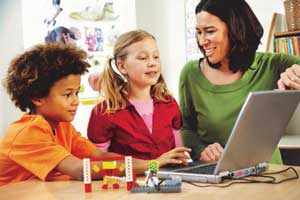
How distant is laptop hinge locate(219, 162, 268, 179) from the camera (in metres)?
1.18

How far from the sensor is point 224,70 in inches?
69.8

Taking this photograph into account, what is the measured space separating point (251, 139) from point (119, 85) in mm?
693

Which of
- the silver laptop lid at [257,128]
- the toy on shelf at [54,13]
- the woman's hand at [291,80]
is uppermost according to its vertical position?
the toy on shelf at [54,13]

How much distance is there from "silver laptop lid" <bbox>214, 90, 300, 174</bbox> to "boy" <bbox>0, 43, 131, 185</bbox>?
0.95 ft

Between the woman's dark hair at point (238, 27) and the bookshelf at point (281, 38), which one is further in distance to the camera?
the bookshelf at point (281, 38)

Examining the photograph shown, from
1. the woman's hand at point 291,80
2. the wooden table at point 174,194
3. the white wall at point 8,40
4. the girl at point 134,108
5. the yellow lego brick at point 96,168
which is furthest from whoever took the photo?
the white wall at point 8,40

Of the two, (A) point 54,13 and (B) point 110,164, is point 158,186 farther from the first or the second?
(A) point 54,13

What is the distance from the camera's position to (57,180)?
1.33 m

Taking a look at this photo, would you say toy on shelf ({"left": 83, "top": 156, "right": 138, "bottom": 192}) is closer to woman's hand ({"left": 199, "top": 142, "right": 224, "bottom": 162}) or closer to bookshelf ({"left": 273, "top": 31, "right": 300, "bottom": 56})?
woman's hand ({"left": 199, "top": 142, "right": 224, "bottom": 162})

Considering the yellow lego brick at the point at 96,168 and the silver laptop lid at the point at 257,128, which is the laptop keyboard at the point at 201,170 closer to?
the silver laptop lid at the point at 257,128

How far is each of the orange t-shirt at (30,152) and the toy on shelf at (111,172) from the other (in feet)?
0.44

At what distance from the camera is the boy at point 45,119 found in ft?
4.34

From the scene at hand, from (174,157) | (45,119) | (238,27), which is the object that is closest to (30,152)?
(45,119)

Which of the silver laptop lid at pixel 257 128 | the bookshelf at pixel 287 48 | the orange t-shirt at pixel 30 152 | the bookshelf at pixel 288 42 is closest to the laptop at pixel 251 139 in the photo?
the silver laptop lid at pixel 257 128
